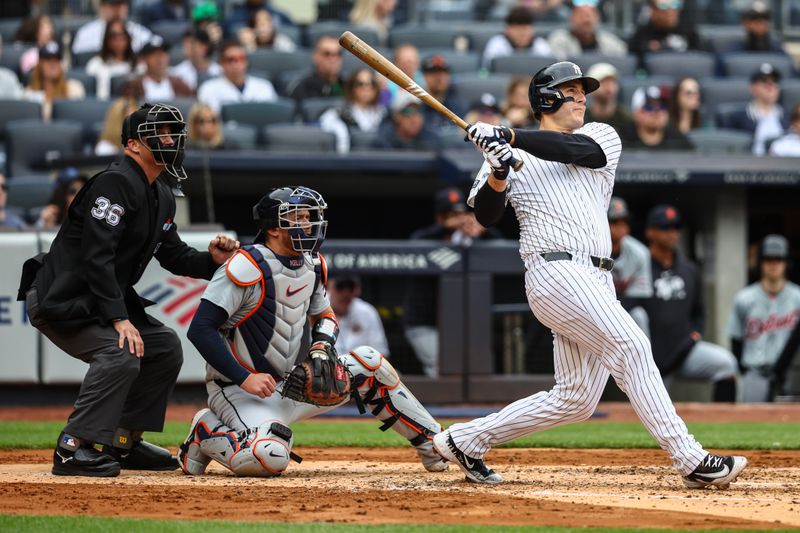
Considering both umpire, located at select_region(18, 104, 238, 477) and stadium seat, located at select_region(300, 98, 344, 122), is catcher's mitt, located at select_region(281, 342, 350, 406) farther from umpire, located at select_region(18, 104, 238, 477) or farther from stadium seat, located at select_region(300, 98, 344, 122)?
stadium seat, located at select_region(300, 98, 344, 122)

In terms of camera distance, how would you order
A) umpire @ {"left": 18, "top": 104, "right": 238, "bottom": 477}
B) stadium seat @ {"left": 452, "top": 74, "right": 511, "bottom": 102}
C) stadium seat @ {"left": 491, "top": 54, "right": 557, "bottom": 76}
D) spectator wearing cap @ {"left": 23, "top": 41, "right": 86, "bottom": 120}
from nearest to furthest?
umpire @ {"left": 18, "top": 104, "right": 238, "bottom": 477} < spectator wearing cap @ {"left": 23, "top": 41, "right": 86, "bottom": 120} < stadium seat @ {"left": 452, "top": 74, "right": 511, "bottom": 102} < stadium seat @ {"left": 491, "top": 54, "right": 557, "bottom": 76}

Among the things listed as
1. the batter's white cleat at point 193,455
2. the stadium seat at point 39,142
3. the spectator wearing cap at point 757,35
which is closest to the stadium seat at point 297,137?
the stadium seat at point 39,142

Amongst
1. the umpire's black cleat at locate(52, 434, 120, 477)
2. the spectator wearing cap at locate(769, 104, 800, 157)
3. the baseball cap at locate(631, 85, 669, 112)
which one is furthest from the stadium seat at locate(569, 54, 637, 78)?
the umpire's black cleat at locate(52, 434, 120, 477)

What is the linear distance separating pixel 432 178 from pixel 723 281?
8.36ft

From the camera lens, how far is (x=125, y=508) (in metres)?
4.53

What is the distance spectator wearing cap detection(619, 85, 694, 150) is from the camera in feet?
35.4

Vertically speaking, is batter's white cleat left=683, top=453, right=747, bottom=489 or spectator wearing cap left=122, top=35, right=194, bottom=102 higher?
spectator wearing cap left=122, top=35, right=194, bottom=102

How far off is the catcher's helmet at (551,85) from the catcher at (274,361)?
38.7 inches

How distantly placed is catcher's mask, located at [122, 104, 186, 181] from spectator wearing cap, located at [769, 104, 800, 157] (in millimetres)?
6876

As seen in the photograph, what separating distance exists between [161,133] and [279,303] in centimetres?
86

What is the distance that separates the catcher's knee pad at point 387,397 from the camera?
5535 millimetres

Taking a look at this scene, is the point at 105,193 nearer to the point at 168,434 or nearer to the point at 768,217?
the point at 168,434

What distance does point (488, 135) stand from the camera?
16.0 ft

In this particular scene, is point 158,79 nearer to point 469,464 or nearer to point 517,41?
point 517,41
